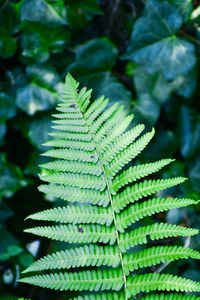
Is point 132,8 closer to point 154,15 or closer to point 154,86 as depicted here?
point 154,15

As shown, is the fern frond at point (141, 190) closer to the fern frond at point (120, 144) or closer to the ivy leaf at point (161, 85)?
the fern frond at point (120, 144)

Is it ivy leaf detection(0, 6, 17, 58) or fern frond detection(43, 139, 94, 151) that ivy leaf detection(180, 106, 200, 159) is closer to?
fern frond detection(43, 139, 94, 151)

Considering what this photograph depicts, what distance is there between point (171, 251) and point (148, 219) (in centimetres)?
64

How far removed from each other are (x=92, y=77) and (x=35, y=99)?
0.36 meters

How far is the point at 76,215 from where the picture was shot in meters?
0.97

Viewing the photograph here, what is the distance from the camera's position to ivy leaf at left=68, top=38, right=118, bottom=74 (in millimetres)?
1797

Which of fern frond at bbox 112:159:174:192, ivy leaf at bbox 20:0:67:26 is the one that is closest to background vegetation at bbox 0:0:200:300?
ivy leaf at bbox 20:0:67:26

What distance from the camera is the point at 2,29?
182 centimetres

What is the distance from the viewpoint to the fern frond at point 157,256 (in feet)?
2.97

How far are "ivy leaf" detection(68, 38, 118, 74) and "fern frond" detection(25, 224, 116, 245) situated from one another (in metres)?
1.09

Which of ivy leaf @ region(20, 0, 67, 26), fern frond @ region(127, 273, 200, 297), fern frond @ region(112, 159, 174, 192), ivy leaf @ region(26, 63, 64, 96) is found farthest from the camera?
ivy leaf @ region(26, 63, 64, 96)

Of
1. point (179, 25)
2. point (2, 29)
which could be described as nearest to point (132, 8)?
point (179, 25)

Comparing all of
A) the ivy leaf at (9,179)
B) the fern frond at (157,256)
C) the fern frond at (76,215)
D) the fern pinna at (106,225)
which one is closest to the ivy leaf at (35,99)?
the ivy leaf at (9,179)

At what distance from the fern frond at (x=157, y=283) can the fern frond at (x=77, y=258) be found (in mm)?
78
